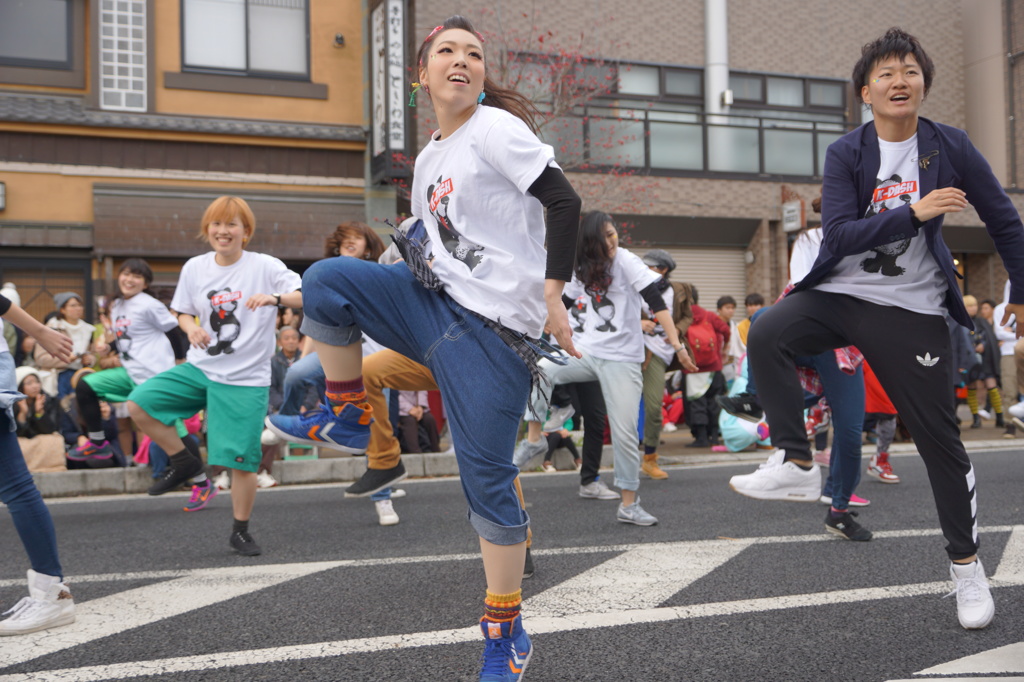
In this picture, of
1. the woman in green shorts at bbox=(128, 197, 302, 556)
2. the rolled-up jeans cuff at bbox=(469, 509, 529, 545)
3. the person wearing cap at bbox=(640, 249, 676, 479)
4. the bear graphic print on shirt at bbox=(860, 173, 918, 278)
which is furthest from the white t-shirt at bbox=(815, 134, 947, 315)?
the person wearing cap at bbox=(640, 249, 676, 479)

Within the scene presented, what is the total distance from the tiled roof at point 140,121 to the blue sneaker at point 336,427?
13.0 meters

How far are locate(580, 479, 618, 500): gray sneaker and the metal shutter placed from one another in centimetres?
1231

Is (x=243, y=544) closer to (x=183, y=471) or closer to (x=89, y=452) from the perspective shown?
(x=183, y=471)

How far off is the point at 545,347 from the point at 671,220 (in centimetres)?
1579

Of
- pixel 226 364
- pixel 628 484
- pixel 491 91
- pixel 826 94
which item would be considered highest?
pixel 826 94

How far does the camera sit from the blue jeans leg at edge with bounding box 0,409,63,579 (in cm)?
394

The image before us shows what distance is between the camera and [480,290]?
9.78 ft

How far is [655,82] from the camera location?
19125 millimetres

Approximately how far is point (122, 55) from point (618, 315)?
12.4 metres

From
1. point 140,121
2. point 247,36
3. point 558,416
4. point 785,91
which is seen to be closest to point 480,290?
point 558,416

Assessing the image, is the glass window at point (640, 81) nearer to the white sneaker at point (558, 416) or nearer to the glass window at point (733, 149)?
the glass window at point (733, 149)

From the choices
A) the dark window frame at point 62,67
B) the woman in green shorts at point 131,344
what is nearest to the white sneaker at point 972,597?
the woman in green shorts at point 131,344

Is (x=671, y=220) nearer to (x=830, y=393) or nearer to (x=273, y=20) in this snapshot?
(x=273, y=20)

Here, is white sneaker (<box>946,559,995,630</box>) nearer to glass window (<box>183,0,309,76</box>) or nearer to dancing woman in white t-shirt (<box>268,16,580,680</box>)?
dancing woman in white t-shirt (<box>268,16,580,680</box>)
